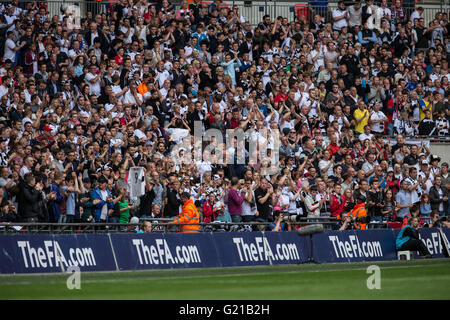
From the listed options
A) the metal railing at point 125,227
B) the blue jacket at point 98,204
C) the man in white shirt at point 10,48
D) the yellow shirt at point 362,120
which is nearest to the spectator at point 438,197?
the yellow shirt at point 362,120

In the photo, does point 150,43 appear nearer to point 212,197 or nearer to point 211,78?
point 211,78

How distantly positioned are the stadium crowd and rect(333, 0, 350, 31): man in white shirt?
0.18 ft

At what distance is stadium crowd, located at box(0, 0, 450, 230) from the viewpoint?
75.5 ft

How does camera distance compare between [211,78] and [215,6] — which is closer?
[211,78]

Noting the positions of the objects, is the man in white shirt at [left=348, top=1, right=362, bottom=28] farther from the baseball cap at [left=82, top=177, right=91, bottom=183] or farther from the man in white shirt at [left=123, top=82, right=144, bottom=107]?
the baseball cap at [left=82, top=177, right=91, bottom=183]

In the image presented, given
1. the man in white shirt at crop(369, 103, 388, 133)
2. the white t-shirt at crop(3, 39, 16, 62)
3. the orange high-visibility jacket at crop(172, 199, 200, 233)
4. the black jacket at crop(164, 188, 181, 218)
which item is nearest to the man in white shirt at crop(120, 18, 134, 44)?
the white t-shirt at crop(3, 39, 16, 62)

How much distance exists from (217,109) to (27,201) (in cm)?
858

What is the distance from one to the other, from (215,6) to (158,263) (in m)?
15.0

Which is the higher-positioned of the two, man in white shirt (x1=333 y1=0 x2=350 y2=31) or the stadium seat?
man in white shirt (x1=333 y1=0 x2=350 y2=31)

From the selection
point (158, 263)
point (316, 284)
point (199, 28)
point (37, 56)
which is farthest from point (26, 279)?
point (199, 28)

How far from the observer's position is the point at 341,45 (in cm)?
3334

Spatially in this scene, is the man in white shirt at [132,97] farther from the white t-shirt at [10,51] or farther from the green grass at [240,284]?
the green grass at [240,284]

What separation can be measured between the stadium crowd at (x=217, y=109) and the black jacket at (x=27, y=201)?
3cm

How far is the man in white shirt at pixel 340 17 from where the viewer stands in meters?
35.1
